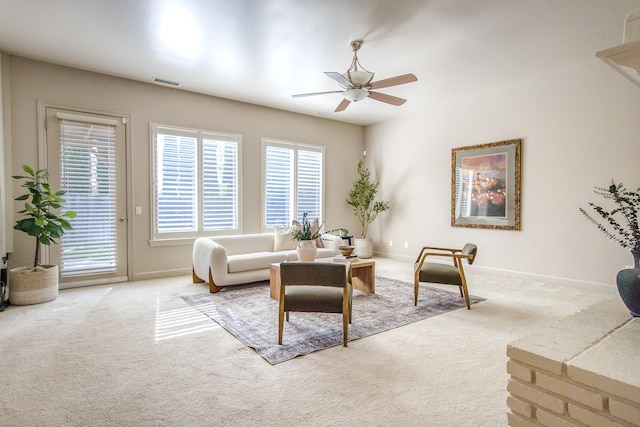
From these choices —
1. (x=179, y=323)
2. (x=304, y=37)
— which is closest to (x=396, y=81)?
(x=304, y=37)

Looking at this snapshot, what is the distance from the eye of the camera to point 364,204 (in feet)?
25.6

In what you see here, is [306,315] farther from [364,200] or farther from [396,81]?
[364,200]

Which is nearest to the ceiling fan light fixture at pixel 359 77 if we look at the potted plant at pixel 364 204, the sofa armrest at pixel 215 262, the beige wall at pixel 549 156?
the beige wall at pixel 549 156

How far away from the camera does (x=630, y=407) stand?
1.02 m

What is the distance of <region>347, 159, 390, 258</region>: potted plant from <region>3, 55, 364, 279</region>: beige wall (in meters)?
0.33

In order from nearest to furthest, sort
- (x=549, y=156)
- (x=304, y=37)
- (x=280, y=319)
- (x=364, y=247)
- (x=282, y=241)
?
1. (x=280, y=319)
2. (x=304, y=37)
3. (x=549, y=156)
4. (x=282, y=241)
5. (x=364, y=247)

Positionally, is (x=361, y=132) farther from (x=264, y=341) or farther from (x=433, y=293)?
(x=264, y=341)

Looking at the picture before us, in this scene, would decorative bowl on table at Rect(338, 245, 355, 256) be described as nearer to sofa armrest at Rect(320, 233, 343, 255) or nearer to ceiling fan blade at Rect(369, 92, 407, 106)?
sofa armrest at Rect(320, 233, 343, 255)

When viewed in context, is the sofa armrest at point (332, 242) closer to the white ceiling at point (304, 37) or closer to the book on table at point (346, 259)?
the book on table at point (346, 259)

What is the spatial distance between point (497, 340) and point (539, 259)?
9.58ft

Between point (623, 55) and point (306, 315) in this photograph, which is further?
point (306, 315)

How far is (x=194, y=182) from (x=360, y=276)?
330 cm

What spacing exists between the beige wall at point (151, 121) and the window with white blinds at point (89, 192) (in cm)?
28

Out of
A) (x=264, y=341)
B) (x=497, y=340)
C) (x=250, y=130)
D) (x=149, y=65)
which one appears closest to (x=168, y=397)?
(x=264, y=341)
